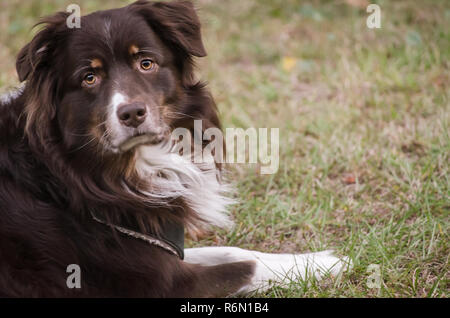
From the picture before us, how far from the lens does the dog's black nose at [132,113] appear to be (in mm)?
2848

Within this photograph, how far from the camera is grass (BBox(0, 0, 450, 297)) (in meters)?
3.56

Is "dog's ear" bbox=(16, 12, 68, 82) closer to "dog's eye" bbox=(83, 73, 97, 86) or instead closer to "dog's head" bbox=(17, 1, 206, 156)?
"dog's head" bbox=(17, 1, 206, 156)

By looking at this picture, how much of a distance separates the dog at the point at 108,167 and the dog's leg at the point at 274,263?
13 millimetres

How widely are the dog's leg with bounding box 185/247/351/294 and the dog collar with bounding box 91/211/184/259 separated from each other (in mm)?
388

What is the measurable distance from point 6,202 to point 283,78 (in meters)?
3.98

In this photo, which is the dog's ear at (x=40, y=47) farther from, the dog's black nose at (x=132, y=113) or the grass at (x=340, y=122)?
Result: the grass at (x=340, y=122)

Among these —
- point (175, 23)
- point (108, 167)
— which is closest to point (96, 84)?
point (108, 167)

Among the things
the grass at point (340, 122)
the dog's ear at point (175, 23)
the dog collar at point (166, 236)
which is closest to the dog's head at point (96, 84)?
the dog's ear at point (175, 23)

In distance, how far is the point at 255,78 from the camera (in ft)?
20.2

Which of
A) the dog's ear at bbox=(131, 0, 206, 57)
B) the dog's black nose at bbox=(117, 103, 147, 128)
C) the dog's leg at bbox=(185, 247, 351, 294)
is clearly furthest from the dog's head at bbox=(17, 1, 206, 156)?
→ the dog's leg at bbox=(185, 247, 351, 294)

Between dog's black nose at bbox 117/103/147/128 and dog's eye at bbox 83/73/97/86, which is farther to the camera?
dog's eye at bbox 83/73/97/86

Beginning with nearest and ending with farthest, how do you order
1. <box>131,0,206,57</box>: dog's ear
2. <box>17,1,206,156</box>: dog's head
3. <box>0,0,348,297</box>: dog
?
<box>0,0,348,297</box>: dog < <box>17,1,206,156</box>: dog's head < <box>131,0,206,57</box>: dog's ear

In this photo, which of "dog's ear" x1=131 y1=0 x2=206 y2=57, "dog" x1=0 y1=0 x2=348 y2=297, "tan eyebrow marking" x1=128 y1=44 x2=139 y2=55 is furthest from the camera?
"dog's ear" x1=131 y1=0 x2=206 y2=57
